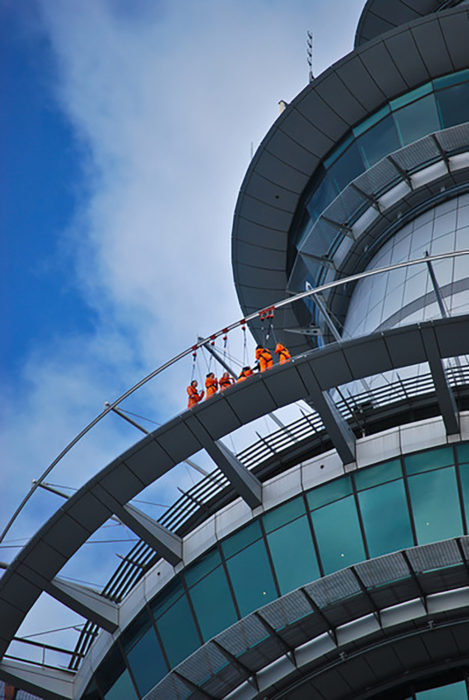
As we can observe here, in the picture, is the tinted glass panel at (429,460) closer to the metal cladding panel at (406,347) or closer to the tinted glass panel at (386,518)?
the tinted glass panel at (386,518)

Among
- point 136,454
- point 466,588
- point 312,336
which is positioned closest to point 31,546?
point 136,454

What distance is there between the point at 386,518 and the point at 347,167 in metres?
26.9

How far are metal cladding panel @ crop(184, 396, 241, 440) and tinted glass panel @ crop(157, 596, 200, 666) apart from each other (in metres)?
5.73

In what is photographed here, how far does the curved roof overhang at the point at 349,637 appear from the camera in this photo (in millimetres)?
27562

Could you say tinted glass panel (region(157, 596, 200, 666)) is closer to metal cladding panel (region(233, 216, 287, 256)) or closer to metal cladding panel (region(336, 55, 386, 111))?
metal cladding panel (region(233, 216, 287, 256))

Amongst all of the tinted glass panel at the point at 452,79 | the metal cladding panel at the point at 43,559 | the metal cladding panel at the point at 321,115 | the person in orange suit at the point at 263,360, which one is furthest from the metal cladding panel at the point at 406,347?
the metal cladding panel at the point at 321,115

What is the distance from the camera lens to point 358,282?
47656 millimetres

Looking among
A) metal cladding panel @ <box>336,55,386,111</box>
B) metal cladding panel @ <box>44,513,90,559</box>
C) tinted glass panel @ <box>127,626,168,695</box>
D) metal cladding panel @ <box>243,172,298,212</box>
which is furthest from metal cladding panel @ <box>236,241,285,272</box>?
tinted glass panel @ <box>127,626,168,695</box>

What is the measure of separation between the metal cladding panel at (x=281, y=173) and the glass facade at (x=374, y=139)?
0.66m

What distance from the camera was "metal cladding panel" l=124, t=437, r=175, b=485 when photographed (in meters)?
→ 29.7

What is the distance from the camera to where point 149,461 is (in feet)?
98.3

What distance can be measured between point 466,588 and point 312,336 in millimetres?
27720

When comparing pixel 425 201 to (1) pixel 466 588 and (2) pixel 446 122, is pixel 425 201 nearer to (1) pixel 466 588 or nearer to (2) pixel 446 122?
(2) pixel 446 122

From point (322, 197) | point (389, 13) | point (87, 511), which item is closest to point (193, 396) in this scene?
point (87, 511)
